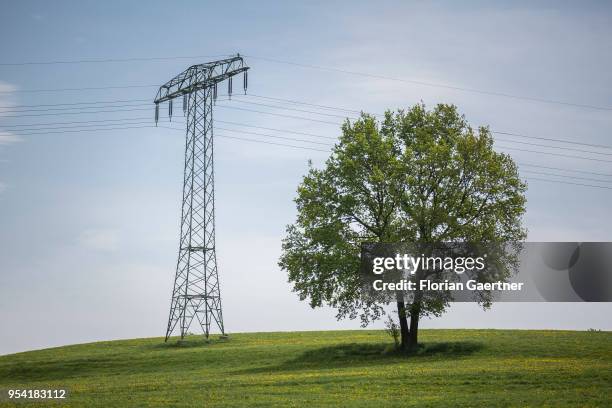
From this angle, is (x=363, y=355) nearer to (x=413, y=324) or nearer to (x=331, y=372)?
(x=413, y=324)

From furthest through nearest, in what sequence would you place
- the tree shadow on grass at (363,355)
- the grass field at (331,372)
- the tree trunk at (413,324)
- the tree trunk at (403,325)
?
the tree trunk at (403,325) → the tree trunk at (413,324) → the tree shadow on grass at (363,355) → the grass field at (331,372)

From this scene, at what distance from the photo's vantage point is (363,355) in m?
58.5

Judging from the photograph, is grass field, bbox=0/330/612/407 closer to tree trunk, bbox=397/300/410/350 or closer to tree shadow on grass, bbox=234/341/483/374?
tree shadow on grass, bbox=234/341/483/374

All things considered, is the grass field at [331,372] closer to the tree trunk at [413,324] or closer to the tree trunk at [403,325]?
the tree trunk at [403,325]

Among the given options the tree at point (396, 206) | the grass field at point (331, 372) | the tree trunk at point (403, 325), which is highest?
the tree at point (396, 206)

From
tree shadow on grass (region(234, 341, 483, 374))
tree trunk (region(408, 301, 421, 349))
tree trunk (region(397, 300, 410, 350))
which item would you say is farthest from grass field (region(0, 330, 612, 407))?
tree trunk (region(408, 301, 421, 349))

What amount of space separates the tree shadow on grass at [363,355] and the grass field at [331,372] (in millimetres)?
81

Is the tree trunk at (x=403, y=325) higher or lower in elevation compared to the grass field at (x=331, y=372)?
higher

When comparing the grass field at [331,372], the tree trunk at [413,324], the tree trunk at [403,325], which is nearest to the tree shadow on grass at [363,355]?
the grass field at [331,372]

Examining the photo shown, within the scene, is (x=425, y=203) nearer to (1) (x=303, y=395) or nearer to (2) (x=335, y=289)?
(2) (x=335, y=289)

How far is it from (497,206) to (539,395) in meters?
25.2

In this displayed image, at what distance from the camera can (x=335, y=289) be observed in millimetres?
58406

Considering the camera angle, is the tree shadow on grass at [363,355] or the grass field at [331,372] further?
the tree shadow on grass at [363,355]

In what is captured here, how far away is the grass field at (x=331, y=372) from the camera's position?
120 feet
